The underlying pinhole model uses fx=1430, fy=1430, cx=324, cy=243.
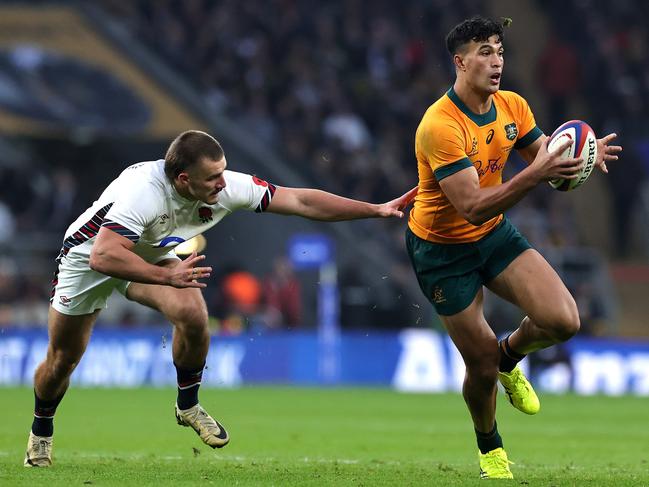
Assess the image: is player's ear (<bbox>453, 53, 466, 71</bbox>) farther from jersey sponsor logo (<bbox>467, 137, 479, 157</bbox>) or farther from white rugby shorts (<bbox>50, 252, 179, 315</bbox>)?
white rugby shorts (<bbox>50, 252, 179, 315</bbox>)

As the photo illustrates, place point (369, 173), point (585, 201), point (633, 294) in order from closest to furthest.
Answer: point (369, 173) < point (633, 294) < point (585, 201)

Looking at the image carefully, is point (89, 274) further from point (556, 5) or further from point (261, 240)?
point (556, 5)

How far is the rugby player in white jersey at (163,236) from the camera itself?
9.12 meters

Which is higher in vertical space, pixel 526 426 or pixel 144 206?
pixel 144 206

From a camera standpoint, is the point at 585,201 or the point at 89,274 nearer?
the point at 89,274

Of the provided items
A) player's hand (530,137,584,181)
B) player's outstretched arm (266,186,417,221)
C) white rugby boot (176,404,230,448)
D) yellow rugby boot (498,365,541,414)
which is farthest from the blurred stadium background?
player's hand (530,137,584,181)

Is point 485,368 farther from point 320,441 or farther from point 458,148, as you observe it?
point 320,441

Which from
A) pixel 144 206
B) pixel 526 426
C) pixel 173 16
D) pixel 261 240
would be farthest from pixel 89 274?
pixel 173 16

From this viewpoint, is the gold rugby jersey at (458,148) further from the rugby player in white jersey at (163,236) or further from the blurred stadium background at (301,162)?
the blurred stadium background at (301,162)

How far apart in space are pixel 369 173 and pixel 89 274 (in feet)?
48.4

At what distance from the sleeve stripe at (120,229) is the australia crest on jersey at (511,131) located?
2515 mm

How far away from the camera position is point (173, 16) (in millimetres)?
26797

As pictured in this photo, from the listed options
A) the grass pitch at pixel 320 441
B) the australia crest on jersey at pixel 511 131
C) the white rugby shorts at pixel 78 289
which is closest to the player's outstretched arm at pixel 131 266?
the white rugby shorts at pixel 78 289

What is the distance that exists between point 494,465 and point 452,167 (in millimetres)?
1992
